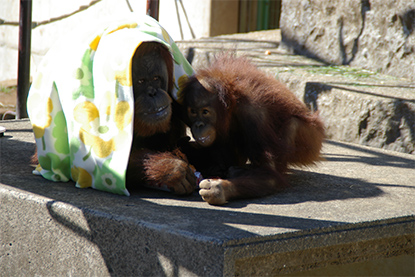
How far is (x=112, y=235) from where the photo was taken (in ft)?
5.93

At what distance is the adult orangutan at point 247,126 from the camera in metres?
2.14

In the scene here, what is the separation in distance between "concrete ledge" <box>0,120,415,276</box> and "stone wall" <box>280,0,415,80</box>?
141cm

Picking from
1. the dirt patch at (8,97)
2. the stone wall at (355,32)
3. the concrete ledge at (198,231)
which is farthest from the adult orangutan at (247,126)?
the dirt patch at (8,97)

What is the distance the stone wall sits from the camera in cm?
345

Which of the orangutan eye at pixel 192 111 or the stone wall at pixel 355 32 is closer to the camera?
the orangutan eye at pixel 192 111

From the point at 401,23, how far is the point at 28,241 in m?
2.57

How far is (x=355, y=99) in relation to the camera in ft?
10.2

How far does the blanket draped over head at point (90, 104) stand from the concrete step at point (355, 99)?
0.78m

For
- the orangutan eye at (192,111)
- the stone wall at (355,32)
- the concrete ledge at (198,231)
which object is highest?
the stone wall at (355,32)

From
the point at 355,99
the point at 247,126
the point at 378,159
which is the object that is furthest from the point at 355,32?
the point at 247,126

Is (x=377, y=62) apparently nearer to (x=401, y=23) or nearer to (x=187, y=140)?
(x=401, y=23)

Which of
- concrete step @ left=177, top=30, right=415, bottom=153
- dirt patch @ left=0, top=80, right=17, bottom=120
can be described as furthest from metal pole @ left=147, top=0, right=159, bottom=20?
dirt patch @ left=0, top=80, right=17, bottom=120

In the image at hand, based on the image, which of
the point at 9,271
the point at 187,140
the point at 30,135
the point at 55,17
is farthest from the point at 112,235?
the point at 55,17

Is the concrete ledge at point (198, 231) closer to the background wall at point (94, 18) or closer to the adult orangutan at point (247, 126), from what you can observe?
the adult orangutan at point (247, 126)
